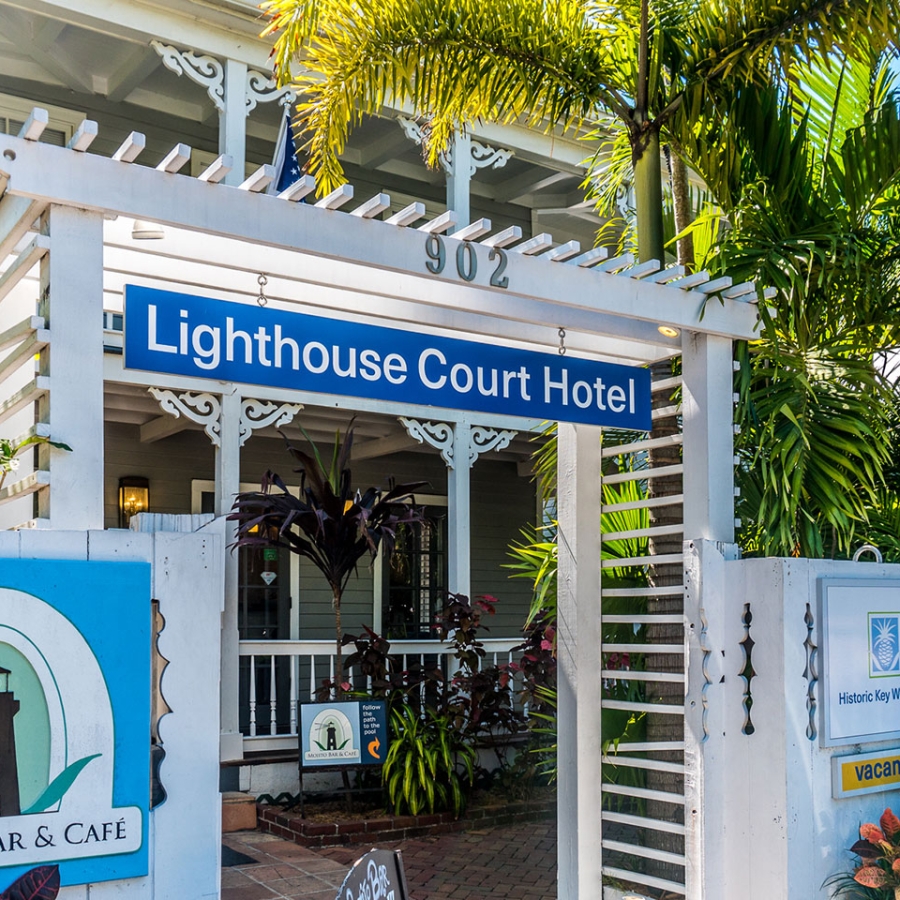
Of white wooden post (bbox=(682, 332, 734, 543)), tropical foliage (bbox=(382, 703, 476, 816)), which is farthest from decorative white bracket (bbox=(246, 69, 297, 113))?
white wooden post (bbox=(682, 332, 734, 543))

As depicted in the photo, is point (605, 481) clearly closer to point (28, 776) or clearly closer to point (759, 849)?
point (759, 849)

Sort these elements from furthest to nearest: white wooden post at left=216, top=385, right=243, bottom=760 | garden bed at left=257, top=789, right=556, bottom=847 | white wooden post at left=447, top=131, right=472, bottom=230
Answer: white wooden post at left=447, top=131, right=472, bottom=230, white wooden post at left=216, top=385, right=243, bottom=760, garden bed at left=257, top=789, right=556, bottom=847

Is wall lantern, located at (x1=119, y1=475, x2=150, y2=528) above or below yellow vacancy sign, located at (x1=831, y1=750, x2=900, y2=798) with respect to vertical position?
above

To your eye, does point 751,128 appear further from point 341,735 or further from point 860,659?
point 341,735

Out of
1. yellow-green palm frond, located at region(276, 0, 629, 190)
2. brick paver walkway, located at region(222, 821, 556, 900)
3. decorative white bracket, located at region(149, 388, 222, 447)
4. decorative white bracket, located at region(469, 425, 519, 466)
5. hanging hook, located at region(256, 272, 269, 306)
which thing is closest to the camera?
hanging hook, located at region(256, 272, 269, 306)

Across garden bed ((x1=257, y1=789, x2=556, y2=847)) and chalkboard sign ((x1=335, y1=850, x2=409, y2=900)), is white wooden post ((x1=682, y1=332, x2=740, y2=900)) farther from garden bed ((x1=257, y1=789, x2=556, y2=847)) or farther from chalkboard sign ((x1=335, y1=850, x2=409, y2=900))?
garden bed ((x1=257, y1=789, x2=556, y2=847))

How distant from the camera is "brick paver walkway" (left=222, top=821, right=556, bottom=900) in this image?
615 centimetres

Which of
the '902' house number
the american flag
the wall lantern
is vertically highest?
the american flag

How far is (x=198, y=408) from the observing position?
8.80 metres

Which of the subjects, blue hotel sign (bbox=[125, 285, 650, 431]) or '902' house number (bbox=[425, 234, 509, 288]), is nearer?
blue hotel sign (bbox=[125, 285, 650, 431])

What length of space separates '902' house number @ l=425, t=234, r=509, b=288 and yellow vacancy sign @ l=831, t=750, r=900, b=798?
221 cm

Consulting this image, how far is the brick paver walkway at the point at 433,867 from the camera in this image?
6148 mm

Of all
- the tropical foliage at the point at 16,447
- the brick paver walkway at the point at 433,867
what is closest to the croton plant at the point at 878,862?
the brick paver walkway at the point at 433,867

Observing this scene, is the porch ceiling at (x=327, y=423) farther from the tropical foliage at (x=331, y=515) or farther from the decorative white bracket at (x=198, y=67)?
the decorative white bracket at (x=198, y=67)
